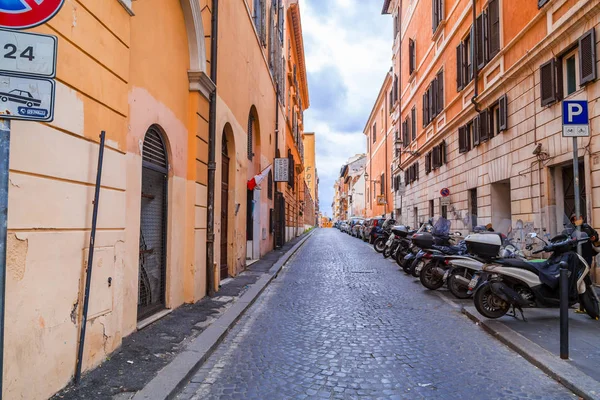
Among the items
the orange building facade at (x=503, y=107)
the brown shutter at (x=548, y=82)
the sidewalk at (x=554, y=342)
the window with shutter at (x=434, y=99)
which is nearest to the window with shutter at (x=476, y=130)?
the orange building facade at (x=503, y=107)

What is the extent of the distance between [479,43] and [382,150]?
1097 inches

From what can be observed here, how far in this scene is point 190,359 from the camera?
4500 millimetres

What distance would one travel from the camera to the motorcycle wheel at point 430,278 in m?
9.23

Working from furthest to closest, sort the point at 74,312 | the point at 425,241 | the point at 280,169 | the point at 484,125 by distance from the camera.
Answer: the point at 280,169, the point at 484,125, the point at 425,241, the point at 74,312

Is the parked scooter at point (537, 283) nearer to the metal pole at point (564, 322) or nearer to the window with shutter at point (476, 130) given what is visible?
the metal pole at point (564, 322)

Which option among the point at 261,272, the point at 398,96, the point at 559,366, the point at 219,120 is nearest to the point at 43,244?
the point at 559,366

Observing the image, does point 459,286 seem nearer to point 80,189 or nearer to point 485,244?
point 485,244

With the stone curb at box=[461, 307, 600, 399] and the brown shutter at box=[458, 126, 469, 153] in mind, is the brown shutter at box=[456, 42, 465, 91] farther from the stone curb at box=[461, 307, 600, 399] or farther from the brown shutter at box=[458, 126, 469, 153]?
the stone curb at box=[461, 307, 600, 399]

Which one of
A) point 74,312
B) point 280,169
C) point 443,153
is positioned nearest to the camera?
point 74,312

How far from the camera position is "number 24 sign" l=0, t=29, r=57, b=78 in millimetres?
2396

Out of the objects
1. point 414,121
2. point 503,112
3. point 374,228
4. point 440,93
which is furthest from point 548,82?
point 414,121

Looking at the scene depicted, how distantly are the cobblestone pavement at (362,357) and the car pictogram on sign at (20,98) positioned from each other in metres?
2.63

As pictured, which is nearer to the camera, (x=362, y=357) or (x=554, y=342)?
(x=362, y=357)

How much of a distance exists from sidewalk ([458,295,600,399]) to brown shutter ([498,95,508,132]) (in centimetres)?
756
